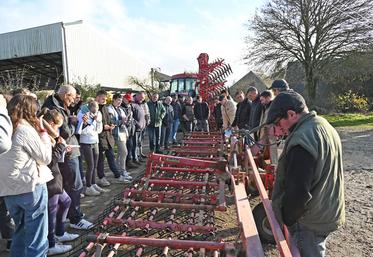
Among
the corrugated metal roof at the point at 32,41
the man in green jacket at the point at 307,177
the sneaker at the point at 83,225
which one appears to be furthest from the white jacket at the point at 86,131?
the corrugated metal roof at the point at 32,41

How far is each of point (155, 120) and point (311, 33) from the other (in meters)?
18.9

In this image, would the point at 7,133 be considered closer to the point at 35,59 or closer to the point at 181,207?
the point at 181,207

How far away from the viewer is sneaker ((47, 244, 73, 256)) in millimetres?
3525

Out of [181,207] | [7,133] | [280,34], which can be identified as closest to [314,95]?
[280,34]

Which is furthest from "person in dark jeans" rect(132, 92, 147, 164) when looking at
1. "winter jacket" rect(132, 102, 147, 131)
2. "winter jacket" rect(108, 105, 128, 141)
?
"winter jacket" rect(108, 105, 128, 141)

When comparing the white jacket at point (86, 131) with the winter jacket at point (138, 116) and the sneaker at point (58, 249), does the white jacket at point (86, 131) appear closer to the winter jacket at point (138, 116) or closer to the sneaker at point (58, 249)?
the sneaker at point (58, 249)

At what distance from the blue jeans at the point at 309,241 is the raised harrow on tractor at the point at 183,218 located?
0.10 metres

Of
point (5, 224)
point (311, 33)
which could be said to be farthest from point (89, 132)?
point (311, 33)

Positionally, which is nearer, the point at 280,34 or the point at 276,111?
the point at 276,111

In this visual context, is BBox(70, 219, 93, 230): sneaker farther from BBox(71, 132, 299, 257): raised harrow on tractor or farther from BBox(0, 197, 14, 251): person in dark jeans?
BBox(0, 197, 14, 251): person in dark jeans

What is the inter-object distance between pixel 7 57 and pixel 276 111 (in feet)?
67.3

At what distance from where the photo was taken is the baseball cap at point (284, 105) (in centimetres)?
208

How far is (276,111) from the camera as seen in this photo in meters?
2.10

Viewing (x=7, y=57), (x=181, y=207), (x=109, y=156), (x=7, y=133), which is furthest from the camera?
(x=7, y=57)
